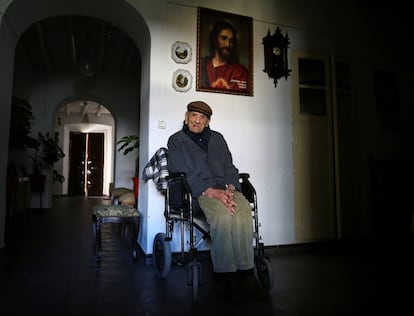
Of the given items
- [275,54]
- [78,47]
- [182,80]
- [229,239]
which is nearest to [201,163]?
[229,239]

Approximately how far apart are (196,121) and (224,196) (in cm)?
67

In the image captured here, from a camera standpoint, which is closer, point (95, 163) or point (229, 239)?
point (229, 239)

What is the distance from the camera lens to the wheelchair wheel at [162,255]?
2.15m

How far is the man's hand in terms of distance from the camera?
2.01 metres

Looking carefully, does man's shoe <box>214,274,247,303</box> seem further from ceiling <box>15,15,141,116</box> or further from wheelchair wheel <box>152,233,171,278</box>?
ceiling <box>15,15,141,116</box>

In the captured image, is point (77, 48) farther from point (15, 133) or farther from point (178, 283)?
point (178, 283)

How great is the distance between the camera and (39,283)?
6.77 ft

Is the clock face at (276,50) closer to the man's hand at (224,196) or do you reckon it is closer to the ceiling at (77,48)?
the man's hand at (224,196)

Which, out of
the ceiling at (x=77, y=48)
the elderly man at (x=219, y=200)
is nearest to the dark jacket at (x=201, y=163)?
the elderly man at (x=219, y=200)

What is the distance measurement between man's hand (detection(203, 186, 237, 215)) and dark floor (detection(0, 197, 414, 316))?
54cm

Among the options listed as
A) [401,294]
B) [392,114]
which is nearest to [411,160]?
[392,114]

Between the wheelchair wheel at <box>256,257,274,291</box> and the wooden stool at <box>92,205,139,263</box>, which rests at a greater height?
the wooden stool at <box>92,205,139,263</box>

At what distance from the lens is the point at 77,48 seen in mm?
5586

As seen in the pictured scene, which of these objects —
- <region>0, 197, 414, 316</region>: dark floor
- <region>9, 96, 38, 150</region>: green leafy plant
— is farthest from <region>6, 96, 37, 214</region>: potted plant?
<region>0, 197, 414, 316</region>: dark floor
